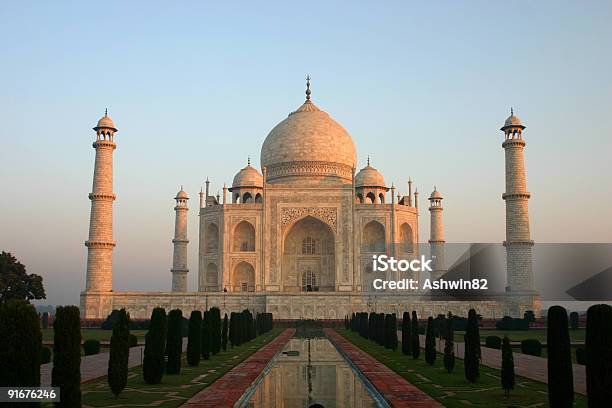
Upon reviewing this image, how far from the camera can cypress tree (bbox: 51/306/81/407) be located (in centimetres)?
789

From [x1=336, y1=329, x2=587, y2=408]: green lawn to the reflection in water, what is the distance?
1.04m

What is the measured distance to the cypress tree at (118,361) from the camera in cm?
962

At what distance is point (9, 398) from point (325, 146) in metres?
33.7

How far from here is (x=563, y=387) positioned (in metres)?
8.48

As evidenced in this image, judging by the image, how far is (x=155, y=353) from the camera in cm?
1145

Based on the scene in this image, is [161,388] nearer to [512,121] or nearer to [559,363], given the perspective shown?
[559,363]

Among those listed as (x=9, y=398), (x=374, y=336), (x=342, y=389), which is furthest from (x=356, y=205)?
(x=9, y=398)

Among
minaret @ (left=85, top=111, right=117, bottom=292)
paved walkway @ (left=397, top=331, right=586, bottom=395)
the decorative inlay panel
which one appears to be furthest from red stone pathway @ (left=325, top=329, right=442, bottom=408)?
the decorative inlay panel

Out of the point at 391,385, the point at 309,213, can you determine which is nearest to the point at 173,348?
the point at 391,385

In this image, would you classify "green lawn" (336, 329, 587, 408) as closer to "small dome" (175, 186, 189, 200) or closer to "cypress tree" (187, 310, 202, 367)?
"cypress tree" (187, 310, 202, 367)

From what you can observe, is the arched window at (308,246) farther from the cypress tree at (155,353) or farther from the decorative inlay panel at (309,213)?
the cypress tree at (155,353)

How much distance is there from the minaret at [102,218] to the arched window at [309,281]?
34.1 ft

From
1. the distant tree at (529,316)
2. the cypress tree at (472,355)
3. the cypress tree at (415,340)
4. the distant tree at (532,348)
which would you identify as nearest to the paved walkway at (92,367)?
the cypress tree at (415,340)

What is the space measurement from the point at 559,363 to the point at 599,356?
1.02m
